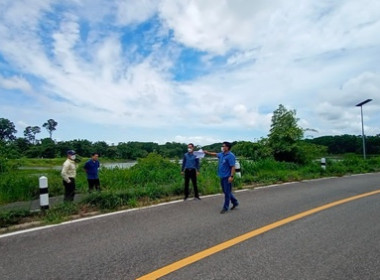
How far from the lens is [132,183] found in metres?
11.6

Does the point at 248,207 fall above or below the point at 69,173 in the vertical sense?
below

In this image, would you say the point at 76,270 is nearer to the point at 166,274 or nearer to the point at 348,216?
the point at 166,274

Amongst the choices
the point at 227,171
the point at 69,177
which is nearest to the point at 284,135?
the point at 227,171

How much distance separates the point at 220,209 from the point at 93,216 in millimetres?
2919

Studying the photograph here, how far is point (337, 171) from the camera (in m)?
16.8

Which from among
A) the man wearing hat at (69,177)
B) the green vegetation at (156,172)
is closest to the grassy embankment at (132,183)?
the green vegetation at (156,172)

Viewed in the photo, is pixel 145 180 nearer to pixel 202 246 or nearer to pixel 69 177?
pixel 69 177

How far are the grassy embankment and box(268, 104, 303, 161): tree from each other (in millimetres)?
1389

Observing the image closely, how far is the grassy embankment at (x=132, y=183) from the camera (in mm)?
7305

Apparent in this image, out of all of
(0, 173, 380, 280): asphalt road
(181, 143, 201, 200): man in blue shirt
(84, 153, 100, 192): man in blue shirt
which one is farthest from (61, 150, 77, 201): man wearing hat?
(181, 143, 201, 200): man in blue shirt

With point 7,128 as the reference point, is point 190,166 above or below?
below

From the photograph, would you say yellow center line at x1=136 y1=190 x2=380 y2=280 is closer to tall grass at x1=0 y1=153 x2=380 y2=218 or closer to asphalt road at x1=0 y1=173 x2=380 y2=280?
asphalt road at x1=0 y1=173 x2=380 y2=280

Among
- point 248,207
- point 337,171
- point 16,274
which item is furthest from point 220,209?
point 337,171

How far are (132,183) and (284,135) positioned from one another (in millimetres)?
10533
